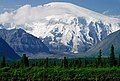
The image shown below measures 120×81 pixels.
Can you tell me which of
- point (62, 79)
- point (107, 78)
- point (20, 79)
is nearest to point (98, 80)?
point (107, 78)

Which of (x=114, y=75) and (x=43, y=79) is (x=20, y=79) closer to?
(x=43, y=79)

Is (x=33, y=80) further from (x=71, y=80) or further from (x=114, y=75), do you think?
(x=114, y=75)

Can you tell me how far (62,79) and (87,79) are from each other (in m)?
12.1

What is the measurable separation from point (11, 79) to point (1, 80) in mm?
7920

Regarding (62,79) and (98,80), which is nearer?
(98,80)

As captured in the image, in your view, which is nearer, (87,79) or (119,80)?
(119,80)

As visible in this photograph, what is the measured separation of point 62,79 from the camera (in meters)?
196

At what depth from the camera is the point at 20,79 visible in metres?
195

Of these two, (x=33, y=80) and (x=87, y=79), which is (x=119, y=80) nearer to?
(x=87, y=79)

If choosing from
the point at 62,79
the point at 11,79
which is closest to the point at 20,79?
the point at 11,79

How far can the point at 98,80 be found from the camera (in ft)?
594

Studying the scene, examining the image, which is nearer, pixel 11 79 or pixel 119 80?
pixel 119 80

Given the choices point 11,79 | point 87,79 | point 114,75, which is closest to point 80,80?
point 87,79

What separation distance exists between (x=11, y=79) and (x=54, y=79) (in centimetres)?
2055
